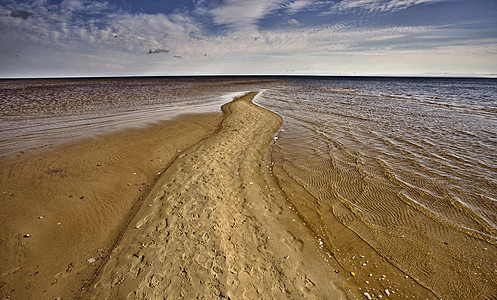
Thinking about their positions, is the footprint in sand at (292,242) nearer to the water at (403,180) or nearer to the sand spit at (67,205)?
the water at (403,180)

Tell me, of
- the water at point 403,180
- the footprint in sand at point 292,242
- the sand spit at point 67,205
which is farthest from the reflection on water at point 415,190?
the sand spit at point 67,205

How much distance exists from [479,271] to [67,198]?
32.8ft

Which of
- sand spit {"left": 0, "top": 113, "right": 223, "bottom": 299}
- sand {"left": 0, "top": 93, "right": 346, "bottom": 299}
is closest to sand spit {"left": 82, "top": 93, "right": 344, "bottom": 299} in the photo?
sand {"left": 0, "top": 93, "right": 346, "bottom": 299}

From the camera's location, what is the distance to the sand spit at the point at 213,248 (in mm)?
3836

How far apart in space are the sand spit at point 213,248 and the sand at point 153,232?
0.8 inches

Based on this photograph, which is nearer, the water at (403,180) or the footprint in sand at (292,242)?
the water at (403,180)

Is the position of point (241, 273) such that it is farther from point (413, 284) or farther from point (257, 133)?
point (257, 133)

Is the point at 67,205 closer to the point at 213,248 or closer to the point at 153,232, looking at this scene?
the point at 153,232

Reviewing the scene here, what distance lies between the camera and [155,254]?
4.46 meters

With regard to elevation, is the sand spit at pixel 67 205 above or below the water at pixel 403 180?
above

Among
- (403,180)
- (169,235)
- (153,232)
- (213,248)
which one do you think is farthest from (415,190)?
(153,232)

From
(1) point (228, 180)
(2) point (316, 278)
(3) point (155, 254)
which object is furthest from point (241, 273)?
(1) point (228, 180)

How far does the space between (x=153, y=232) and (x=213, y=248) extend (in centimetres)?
153

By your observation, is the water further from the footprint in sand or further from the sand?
the sand
